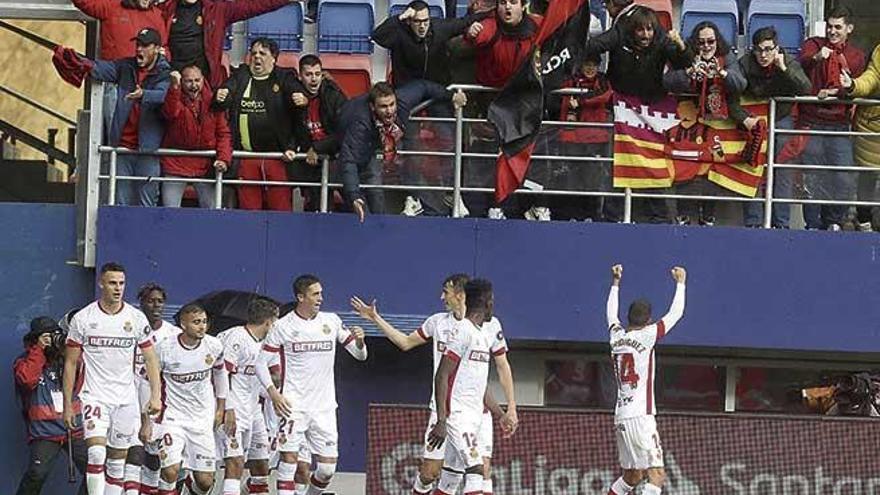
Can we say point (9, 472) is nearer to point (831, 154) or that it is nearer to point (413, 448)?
point (413, 448)

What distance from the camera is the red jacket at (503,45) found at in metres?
21.8

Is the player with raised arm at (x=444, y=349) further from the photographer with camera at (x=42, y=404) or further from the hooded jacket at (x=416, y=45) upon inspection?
the photographer with camera at (x=42, y=404)

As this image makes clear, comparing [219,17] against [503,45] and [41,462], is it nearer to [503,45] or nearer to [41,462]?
[503,45]

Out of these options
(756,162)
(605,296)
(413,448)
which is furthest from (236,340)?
(756,162)

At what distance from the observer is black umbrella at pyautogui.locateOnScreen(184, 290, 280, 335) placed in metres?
22.3

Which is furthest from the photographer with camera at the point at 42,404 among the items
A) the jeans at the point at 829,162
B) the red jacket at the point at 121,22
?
the jeans at the point at 829,162

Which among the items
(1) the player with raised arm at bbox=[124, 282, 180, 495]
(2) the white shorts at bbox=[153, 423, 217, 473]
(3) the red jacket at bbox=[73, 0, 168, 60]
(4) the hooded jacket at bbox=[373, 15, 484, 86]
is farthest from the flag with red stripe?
(2) the white shorts at bbox=[153, 423, 217, 473]

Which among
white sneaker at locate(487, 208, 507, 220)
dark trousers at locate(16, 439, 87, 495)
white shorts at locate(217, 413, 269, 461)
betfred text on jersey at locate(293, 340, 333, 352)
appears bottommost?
dark trousers at locate(16, 439, 87, 495)

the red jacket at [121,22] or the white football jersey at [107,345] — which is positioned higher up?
the red jacket at [121,22]

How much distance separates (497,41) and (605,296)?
239 centimetres

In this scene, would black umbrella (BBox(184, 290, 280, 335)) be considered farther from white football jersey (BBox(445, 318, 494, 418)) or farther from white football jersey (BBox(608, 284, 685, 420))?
white football jersey (BBox(608, 284, 685, 420))

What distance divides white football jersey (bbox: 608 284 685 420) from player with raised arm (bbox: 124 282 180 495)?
357 centimetres

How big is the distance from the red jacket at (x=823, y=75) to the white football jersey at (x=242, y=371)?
5146 mm

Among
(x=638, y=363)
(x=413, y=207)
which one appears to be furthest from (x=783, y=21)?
(x=638, y=363)
